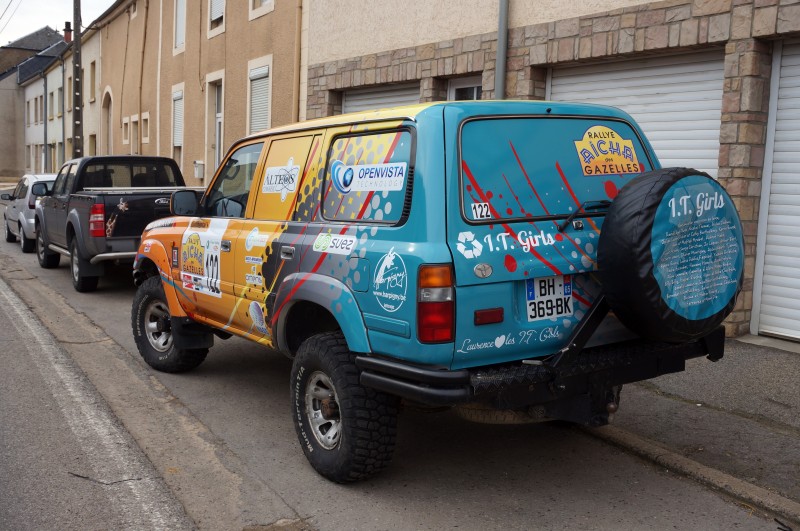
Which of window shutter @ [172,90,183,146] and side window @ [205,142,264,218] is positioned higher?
window shutter @ [172,90,183,146]

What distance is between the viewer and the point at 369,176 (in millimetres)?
4297

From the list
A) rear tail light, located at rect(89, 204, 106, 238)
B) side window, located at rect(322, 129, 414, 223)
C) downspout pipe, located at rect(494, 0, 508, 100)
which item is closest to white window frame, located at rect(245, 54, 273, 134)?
rear tail light, located at rect(89, 204, 106, 238)

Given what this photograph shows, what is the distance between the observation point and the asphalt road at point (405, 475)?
4031 mm

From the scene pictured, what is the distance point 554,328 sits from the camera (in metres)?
4.02

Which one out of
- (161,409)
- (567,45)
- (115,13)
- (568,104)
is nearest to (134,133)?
(115,13)

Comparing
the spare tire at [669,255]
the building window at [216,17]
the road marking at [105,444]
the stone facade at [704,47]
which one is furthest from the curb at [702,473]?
the building window at [216,17]

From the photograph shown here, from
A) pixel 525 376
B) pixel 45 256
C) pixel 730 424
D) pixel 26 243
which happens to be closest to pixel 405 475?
pixel 525 376

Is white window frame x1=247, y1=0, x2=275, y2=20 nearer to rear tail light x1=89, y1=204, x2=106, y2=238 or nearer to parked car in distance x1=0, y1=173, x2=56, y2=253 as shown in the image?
parked car in distance x1=0, y1=173, x2=56, y2=253

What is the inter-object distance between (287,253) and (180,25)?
66.9 feet

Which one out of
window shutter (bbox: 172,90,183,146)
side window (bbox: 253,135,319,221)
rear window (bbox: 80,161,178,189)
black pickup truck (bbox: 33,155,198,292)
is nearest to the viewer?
side window (bbox: 253,135,319,221)

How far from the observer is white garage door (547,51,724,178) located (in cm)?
823

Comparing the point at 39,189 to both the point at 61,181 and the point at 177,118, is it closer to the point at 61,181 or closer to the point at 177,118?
the point at 61,181

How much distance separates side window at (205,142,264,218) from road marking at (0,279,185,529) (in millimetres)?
1618

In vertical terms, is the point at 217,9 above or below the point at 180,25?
below
